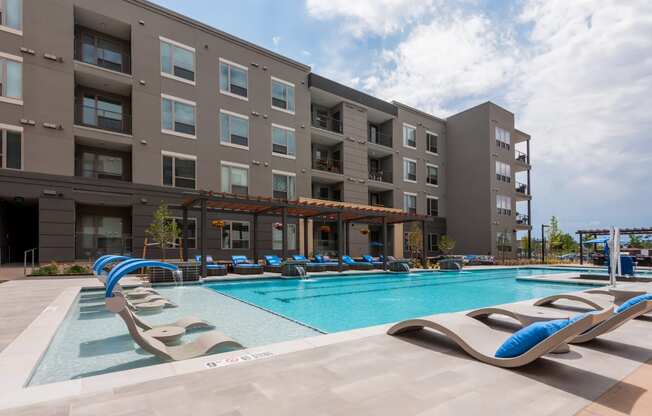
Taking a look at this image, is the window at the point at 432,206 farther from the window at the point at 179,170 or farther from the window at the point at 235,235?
the window at the point at 179,170

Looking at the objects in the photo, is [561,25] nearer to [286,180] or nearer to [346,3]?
[346,3]

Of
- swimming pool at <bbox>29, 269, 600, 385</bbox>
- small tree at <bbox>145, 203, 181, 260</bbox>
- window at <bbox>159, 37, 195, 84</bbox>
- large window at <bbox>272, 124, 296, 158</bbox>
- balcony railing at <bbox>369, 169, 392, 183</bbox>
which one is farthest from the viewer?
balcony railing at <bbox>369, 169, 392, 183</bbox>

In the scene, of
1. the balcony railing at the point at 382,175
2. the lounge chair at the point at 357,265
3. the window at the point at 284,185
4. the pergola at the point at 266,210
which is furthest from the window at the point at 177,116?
the balcony railing at the point at 382,175

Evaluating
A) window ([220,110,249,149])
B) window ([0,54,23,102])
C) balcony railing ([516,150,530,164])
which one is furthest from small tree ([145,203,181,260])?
balcony railing ([516,150,530,164])

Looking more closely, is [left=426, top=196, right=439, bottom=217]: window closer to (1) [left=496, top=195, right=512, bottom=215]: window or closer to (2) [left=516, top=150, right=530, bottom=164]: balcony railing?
(1) [left=496, top=195, right=512, bottom=215]: window

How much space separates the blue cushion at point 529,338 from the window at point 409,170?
1102 inches

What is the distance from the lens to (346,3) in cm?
1118

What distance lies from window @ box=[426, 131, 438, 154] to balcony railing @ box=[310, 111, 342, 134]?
1053 centimetres

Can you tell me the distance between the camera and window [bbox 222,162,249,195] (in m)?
21.1

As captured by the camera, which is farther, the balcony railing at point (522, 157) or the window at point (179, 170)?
the balcony railing at point (522, 157)

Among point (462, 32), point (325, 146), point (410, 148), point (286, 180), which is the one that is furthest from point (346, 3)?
point (410, 148)

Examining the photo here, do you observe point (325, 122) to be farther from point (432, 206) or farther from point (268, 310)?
point (268, 310)

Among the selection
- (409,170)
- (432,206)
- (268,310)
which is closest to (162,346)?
(268,310)

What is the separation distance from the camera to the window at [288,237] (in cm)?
2265
